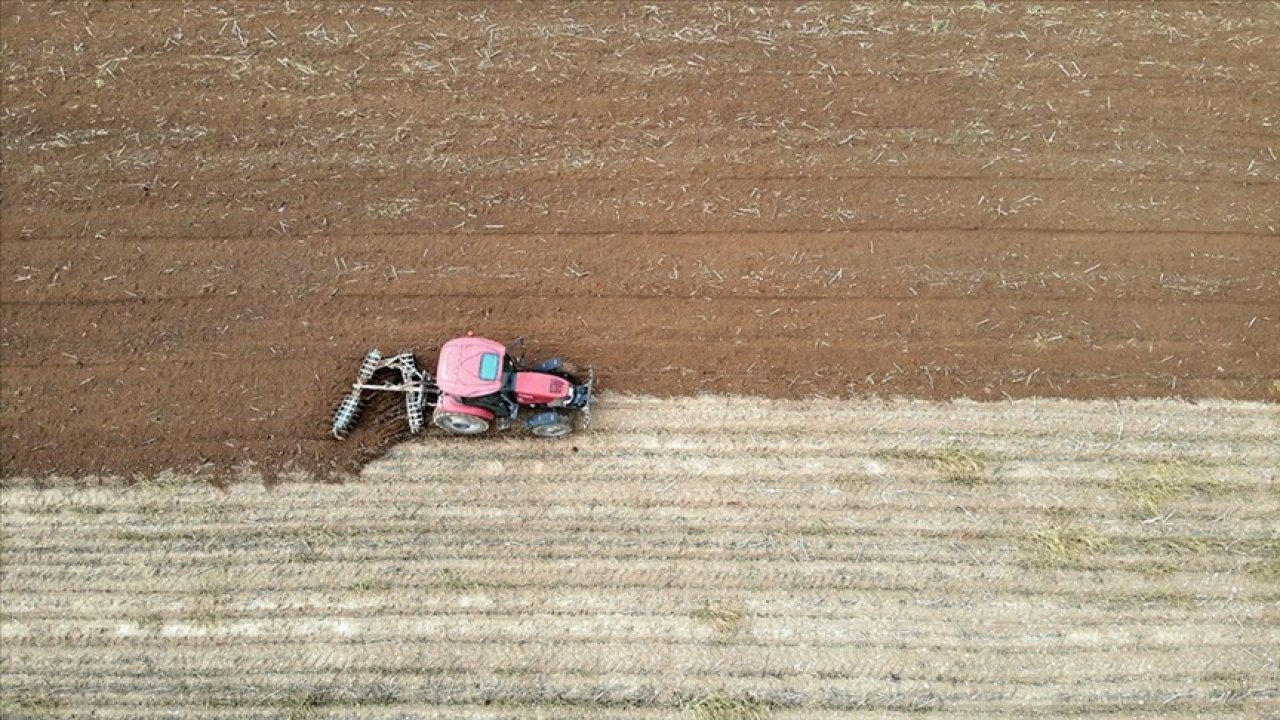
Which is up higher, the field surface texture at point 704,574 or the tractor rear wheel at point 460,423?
the tractor rear wheel at point 460,423

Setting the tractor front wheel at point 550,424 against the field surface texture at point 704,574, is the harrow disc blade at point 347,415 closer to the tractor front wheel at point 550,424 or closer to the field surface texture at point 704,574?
the field surface texture at point 704,574

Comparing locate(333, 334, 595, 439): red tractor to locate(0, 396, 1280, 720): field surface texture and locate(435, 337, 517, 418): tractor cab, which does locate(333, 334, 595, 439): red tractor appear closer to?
locate(435, 337, 517, 418): tractor cab

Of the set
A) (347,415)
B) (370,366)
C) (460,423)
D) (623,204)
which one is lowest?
(347,415)

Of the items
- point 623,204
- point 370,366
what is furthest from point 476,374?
point 623,204

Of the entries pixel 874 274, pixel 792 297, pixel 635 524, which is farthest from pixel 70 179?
pixel 874 274

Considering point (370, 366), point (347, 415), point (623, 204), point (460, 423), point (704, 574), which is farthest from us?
point (623, 204)

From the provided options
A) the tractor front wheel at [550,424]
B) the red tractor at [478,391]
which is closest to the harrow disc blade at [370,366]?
the red tractor at [478,391]

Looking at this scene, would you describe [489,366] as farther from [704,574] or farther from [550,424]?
[704,574]

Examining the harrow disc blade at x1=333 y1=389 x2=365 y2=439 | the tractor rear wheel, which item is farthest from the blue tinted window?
the harrow disc blade at x1=333 y1=389 x2=365 y2=439
